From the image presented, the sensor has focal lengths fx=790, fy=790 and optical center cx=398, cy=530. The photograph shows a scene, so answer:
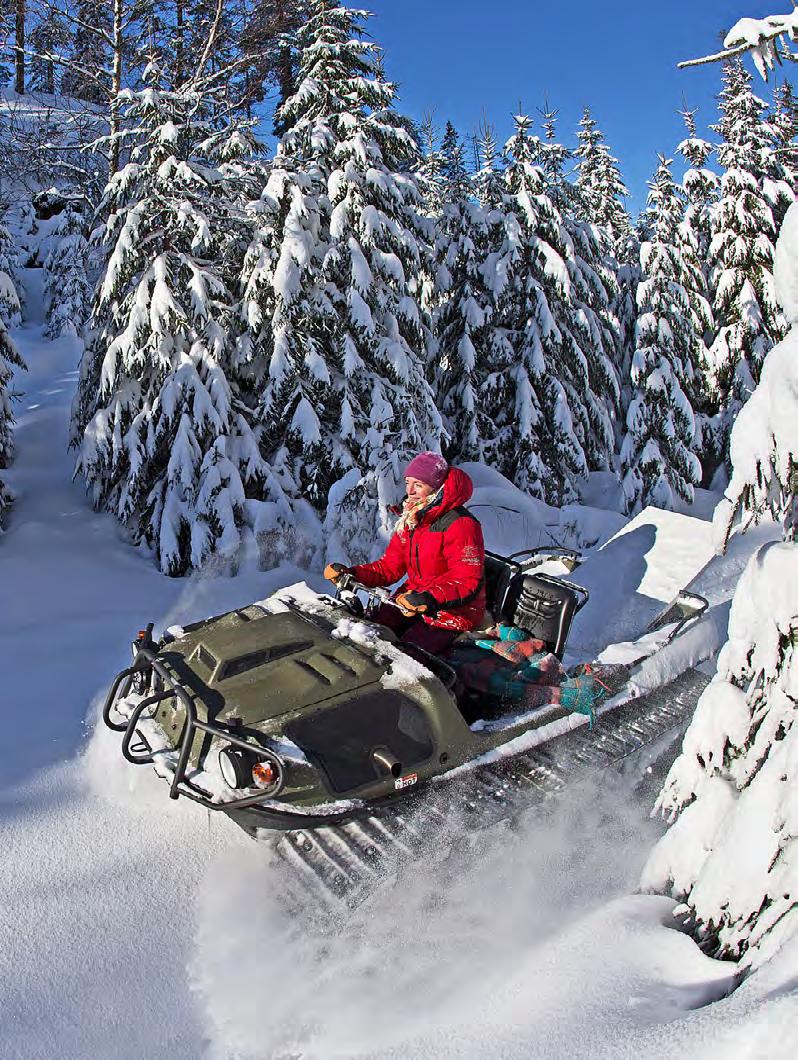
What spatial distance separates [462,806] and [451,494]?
95.0 inches

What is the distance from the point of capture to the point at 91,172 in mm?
17281

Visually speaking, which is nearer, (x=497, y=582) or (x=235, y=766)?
(x=235, y=766)

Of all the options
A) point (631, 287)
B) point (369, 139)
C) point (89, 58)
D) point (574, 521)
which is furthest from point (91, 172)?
point (631, 287)

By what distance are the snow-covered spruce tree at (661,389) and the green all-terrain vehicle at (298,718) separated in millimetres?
16741

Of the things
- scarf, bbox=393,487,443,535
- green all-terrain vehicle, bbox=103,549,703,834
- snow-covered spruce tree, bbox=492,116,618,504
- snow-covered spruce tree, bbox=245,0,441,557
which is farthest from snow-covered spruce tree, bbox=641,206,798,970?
snow-covered spruce tree, bbox=492,116,618,504

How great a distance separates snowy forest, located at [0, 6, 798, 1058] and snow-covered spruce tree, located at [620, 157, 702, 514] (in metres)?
0.09

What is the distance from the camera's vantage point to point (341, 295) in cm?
1259

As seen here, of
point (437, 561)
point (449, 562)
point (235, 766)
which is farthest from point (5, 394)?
point (235, 766)

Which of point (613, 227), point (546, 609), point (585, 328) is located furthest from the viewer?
point (613, 227)

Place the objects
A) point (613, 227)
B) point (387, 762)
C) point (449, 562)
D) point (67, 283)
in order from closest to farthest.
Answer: point (387, 762), point (449, 562), point (67, 283), point (613, 227)

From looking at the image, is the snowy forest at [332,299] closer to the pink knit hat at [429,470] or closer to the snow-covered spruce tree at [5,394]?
the snow-covered spruce tree at [5,394]

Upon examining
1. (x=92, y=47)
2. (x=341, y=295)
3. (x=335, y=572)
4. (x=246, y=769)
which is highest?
(x=92, y=47)

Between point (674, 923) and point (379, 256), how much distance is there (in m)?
11.5

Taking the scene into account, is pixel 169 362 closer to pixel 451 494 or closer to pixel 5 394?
pixel 5 394
